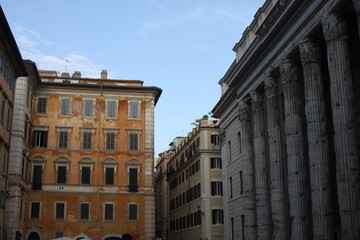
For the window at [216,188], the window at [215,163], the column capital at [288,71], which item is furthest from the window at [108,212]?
the column capital at [288,71]

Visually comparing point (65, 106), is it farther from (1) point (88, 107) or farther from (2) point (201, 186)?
(2) point (201, 186)

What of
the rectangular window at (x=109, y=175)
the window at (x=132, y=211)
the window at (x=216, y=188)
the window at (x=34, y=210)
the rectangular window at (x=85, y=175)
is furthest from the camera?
the window at (x=216, y=188)

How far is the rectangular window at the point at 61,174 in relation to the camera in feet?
175

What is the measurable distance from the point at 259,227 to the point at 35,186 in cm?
2759

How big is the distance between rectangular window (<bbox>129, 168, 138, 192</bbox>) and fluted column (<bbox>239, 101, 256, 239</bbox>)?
18838 millimetres

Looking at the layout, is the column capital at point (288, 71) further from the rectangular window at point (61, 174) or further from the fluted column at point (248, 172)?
the rectangular window at point (61, 174)

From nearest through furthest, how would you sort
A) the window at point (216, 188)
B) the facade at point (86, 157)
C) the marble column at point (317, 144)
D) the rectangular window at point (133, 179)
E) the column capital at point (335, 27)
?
the column capital at point (335, 27) < the marble column at point (317, 144) < the facade at point (86, 157) < the rectangular window at point (133, 179) < the window at point (216, 188)

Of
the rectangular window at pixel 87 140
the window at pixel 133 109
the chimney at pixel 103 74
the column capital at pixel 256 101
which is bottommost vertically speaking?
the column capital at pixel 256 101

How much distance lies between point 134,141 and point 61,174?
27.8 ft

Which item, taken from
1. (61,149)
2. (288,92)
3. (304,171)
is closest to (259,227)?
(304,171)

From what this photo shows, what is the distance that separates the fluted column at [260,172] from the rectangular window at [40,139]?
26.6 metres

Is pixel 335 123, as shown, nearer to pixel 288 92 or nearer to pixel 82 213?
pixel 288 92

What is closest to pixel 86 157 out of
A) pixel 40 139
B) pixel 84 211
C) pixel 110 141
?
pixel 110 141

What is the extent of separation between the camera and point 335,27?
79.5 ft
